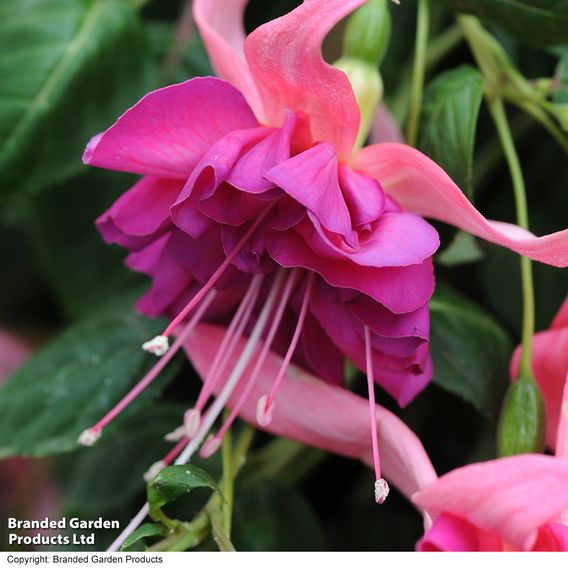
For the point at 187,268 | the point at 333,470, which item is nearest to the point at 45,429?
the point at 187,268

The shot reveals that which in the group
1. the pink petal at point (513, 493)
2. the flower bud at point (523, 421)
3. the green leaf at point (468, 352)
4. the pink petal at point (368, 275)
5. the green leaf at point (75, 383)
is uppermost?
the pink petal at point (368, 275)

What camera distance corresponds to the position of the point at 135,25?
80cm

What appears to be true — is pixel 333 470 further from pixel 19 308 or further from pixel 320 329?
pixel 19 308

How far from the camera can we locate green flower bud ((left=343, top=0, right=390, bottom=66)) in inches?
23.8

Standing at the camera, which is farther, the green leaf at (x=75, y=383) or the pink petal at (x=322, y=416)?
the green leaf at (x=75, y=383)

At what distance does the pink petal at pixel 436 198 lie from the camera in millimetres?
469

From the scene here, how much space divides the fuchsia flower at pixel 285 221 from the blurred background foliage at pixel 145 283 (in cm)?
10

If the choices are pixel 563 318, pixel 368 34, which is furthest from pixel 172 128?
pixel 563 318

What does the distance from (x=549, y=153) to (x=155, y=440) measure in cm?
47

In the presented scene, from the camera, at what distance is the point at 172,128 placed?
1.67 feet

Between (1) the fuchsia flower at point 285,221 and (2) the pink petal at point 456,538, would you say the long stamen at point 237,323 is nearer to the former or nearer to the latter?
(1) the fuchsia flower at point 285,221

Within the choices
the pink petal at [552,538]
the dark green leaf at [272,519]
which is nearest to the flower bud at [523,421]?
the pink petal at [552,538]

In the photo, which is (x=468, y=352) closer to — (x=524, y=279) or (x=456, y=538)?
(x=524, y=279)

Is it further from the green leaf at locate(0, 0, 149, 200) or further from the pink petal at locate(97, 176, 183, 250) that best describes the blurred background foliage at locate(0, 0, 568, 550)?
the pink petal at locate(97, 176, 183, 250)
